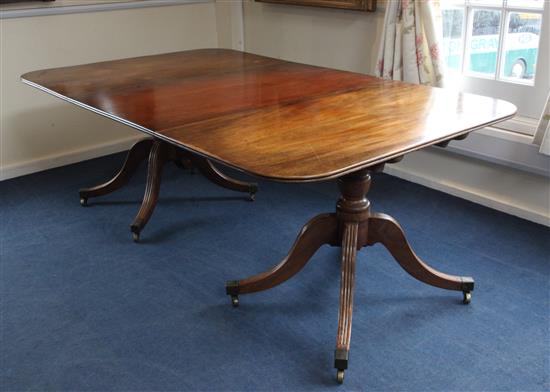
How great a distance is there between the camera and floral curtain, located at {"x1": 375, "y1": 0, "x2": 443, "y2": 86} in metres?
2.46

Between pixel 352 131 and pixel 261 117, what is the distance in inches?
11.1

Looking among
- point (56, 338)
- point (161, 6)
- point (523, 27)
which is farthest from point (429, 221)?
point (161, 6)

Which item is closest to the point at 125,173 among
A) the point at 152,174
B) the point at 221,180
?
the point at 152,174

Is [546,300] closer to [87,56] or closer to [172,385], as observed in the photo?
[172,385]

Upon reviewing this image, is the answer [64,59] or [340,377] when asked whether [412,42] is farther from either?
[64,59]

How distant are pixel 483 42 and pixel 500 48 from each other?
88mm

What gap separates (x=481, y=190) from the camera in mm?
2590

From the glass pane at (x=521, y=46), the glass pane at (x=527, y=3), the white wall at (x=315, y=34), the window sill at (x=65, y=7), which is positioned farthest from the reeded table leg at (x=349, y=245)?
the window sill at (x=65, y=7)

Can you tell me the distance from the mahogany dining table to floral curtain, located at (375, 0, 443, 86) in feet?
1.58

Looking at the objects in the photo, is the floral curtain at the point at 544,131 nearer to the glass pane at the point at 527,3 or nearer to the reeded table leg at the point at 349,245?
the glass pane at the point at 527,3

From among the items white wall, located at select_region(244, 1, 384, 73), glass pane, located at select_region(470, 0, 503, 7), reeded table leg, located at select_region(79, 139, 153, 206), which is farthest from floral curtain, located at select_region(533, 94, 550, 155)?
reeded table leg, located at select_region(79, 139, 153, 206)

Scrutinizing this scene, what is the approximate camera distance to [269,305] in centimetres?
192

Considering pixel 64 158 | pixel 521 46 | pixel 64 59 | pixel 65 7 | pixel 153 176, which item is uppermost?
pixel 65 7

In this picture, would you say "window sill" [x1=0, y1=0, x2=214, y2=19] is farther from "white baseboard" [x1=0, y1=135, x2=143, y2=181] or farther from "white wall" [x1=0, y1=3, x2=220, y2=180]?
"white baseboard" [x1=0, y1=135, x2=143, y2=181]
